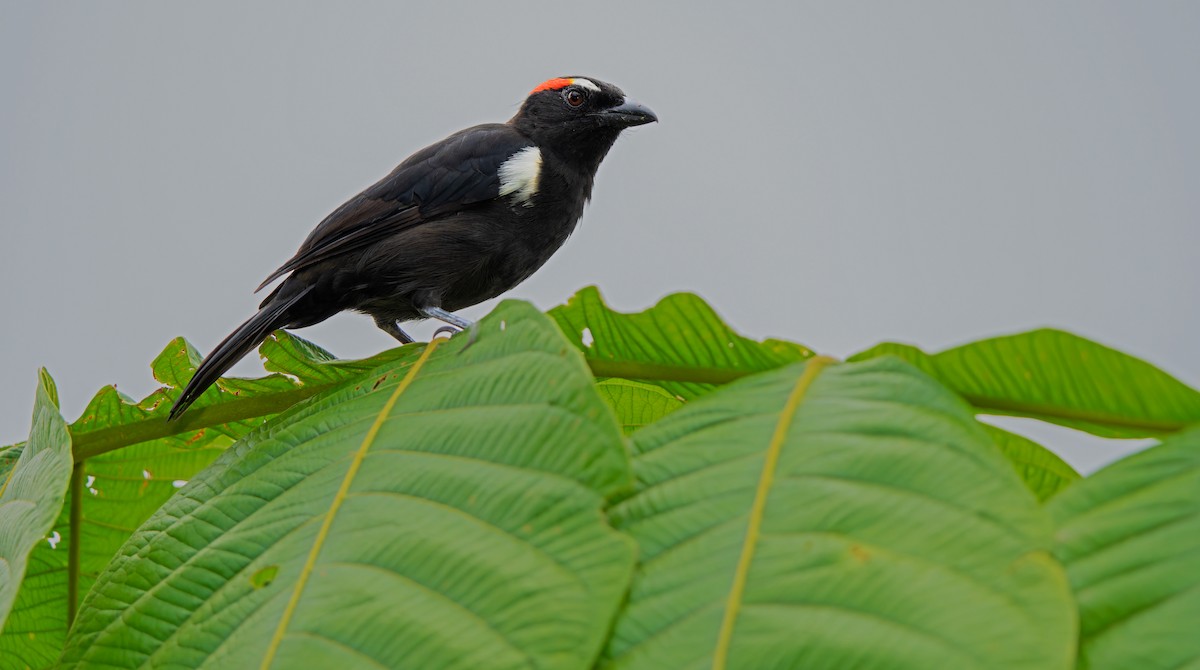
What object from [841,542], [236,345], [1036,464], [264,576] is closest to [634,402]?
[1036,464]

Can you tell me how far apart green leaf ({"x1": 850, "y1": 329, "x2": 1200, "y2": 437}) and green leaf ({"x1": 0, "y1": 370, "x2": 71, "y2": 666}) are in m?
0.82

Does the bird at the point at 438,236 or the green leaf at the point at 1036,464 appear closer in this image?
the green leaf at the point at 1036,464

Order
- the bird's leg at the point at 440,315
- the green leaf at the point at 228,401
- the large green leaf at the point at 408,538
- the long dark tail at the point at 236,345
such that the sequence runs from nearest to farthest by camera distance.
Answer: the large green leaf at the point at 408,538 < the green leaf at the point at 228,401 < the long dark tail at the point at 236,345 < the bird's leg at the point at 440,315

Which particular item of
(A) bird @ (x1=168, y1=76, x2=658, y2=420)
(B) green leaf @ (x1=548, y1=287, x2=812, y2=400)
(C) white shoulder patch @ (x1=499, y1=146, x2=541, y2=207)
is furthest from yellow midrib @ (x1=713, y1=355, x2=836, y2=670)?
(C) white shoulder patch @ (x1=499, y1=146, x2=541, y2=207)

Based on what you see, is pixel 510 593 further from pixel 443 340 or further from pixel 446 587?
pixel 443 340

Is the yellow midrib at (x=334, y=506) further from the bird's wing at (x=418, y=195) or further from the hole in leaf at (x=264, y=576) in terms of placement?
the bird's wing at (x=418, y=195)

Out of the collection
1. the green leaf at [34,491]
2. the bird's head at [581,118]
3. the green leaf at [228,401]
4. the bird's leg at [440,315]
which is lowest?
the green leaf at [34,491]

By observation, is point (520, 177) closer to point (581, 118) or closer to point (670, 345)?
point (581, 118)

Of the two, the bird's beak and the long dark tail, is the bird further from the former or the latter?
the bird's beak

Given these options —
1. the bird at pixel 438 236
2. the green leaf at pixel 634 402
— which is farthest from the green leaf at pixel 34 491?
the bird at pixel 438 236

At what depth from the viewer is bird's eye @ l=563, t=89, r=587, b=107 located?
4.44m

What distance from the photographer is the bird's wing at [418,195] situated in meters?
3.39

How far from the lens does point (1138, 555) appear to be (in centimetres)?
78

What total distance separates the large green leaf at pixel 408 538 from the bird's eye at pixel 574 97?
333cm
